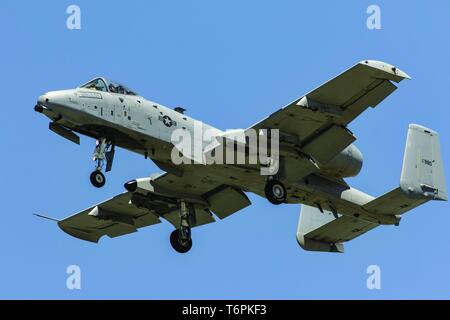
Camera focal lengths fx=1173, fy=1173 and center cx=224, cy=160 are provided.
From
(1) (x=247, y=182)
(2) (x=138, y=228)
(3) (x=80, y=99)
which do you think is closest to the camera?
(3) (x=80, y=99)

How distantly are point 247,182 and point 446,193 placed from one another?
7533 mm

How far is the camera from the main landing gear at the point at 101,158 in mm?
38938

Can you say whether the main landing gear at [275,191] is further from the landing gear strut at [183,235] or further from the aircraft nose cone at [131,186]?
the aircraft nose cone at [131,186]

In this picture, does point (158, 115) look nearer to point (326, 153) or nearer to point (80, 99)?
point (80, 99)

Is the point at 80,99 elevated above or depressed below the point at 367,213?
above

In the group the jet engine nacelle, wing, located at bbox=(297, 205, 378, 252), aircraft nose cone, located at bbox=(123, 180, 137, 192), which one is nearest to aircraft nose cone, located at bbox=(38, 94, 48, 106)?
aircraft nose cone, located at bbox=(123, 180, 137, 192)

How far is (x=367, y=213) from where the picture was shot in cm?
Result: 4412

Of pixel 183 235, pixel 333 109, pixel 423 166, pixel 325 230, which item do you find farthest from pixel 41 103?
pixel 423 166

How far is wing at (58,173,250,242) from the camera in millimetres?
43656

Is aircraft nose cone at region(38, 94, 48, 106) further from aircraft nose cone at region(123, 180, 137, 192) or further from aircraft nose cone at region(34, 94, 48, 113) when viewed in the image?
aircraft nose cone at region(123, 180, 137, 192)

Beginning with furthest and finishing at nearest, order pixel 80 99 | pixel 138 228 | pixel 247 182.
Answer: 1. pixel 138 228
2. pixel 247 182
3. pixel 80 99

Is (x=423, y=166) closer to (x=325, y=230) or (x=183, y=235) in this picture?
(x=325, y=230)

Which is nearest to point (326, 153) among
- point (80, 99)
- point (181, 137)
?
point (181, 137)

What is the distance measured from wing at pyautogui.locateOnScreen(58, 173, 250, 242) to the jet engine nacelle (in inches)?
151
